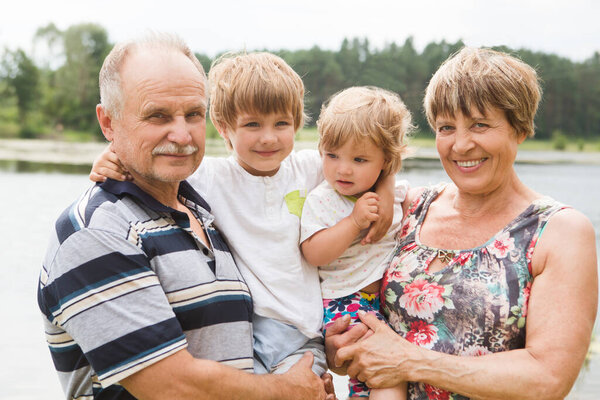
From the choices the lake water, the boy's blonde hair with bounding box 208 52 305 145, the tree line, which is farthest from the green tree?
the boy's blonde hair with bounding box 208 52 305 145

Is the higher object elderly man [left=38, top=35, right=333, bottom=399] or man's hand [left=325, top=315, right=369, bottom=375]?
elderly man [left=38, top=35, right=333, bottom=399]

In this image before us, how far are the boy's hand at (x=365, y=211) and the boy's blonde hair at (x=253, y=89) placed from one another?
0.50 meters

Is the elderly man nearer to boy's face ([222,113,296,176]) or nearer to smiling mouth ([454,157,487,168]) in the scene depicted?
boy's face ([222,113,296,176])

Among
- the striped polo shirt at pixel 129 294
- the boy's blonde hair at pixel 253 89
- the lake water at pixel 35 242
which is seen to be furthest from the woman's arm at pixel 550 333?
the boy's blonde hair at pixel 253 89

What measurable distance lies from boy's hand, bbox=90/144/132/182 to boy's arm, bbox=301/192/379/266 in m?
0.84

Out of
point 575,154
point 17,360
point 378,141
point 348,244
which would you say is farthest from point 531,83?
point 575,154

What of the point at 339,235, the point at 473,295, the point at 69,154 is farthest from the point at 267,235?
the point at 69,154

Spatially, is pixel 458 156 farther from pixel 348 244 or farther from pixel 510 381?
pixel 510 381

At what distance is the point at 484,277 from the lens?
2264 millimetres

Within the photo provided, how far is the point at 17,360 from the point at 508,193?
31.6 ft

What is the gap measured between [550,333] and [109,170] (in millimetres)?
1719

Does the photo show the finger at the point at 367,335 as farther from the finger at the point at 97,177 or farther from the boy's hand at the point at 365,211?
the finger at the point at 97,177

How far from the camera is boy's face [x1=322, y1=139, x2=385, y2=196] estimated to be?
8.39 feet

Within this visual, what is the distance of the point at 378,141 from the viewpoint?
256cm
